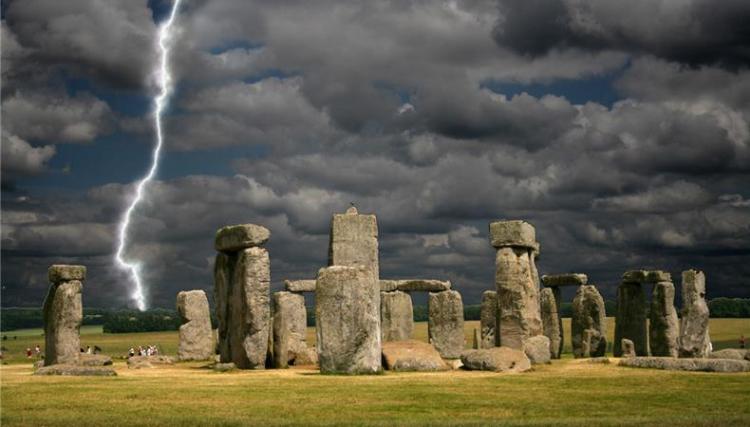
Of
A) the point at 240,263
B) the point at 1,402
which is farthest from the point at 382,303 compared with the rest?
the point at 1,402

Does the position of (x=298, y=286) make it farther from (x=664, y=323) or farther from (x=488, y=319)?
(x=664, y=323)

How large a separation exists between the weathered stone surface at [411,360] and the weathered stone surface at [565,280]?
40.6 feet

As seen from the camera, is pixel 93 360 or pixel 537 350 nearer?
pixel 537 350

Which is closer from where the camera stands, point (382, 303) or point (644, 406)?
point (644, 406)

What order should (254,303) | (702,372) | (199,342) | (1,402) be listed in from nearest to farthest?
(1,402) → (702,372) → (254,303) → (199,342)

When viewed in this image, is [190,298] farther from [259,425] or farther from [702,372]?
[259,425]

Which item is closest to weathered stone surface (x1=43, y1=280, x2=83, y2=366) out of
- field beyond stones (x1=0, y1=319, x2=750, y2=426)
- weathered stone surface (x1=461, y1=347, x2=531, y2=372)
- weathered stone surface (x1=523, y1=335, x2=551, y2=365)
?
field beyond stones (x1=0, y1=319, x2=750, y2=426)

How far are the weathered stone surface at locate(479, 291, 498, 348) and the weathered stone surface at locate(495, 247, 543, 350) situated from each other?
7.80m

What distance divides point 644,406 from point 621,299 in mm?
20647

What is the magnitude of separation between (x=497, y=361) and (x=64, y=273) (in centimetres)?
1347

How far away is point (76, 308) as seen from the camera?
1090 inches

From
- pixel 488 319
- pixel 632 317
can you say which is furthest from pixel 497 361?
pixel 632 317

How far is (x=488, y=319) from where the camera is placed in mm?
36281

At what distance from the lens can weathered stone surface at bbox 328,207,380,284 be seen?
1044 inches
